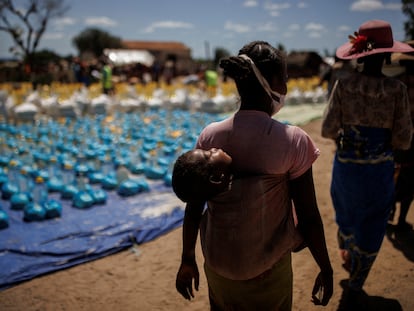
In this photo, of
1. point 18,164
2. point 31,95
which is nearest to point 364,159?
point 18,164

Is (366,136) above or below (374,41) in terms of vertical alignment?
below

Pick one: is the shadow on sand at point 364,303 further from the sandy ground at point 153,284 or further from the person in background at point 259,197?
the person in background at point 259,197

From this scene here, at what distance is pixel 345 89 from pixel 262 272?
1349mm

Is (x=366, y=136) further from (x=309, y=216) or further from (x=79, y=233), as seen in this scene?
(x=79, y=233)

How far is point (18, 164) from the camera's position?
205 inches

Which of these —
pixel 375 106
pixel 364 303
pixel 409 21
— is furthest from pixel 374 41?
pixel 409 21

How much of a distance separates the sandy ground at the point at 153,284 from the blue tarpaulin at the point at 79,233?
107 millimetres

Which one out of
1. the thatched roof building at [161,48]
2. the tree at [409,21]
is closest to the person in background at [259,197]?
the tree at [409,21]

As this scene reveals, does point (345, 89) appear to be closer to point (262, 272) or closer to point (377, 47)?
Result: point (377, 47)

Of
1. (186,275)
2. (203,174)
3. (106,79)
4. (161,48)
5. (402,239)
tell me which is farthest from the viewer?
(161,48)

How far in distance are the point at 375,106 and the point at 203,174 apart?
4.51 ft

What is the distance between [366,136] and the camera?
7.21 feet

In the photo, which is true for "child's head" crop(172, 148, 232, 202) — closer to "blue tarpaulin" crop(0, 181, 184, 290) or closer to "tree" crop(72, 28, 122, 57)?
"blue tarpaulin" crop(0, 181, 184, 290)

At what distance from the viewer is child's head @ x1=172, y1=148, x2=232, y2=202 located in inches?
47.1
